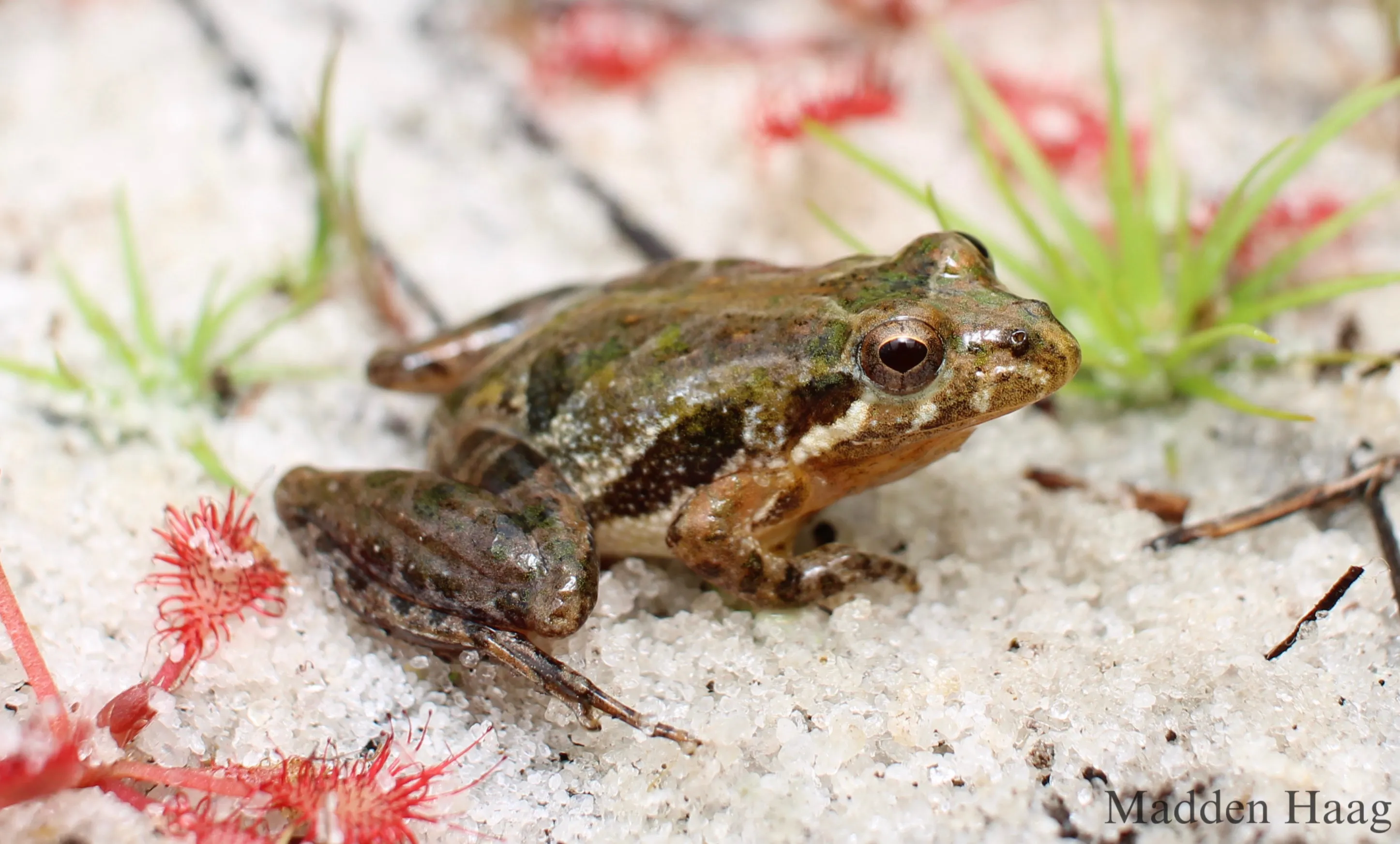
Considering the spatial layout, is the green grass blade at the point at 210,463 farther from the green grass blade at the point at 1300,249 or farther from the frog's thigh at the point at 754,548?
the green grass blade at the point at 1300,249

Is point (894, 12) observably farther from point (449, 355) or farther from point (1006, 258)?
point (449, 355)

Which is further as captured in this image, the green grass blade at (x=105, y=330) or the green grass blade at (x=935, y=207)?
the green grass blade at (x=105, y=330)

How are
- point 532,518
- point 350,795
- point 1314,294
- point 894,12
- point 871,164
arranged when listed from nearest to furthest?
point 350,795, point 532,518, point 1314,294, point 871,164, point 894,12

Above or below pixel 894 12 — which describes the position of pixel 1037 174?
below

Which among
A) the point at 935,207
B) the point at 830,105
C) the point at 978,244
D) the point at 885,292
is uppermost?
the point at 830,105

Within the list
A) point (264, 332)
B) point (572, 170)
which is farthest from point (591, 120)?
point (264, 332)

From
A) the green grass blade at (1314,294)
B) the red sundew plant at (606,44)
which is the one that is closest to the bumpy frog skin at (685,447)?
the green grass blade at (1314,294)

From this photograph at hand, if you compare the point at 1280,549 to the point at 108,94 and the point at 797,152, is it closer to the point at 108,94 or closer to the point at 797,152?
the point at 797,152

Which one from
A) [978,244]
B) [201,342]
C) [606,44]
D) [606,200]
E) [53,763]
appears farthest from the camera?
[606,44]
